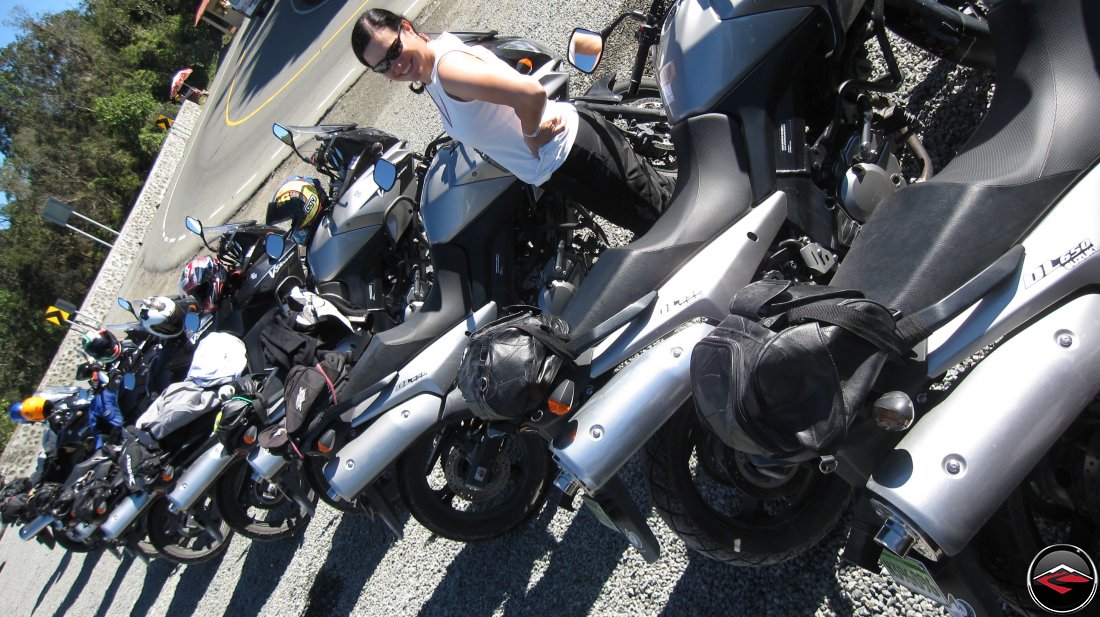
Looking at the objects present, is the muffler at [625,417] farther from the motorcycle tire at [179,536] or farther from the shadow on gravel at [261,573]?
the motorcycle tire at [179,536]

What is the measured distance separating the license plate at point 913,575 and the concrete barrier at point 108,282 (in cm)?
1225

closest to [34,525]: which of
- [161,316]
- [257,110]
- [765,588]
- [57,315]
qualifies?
[161,316]

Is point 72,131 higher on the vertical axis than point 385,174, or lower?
lower

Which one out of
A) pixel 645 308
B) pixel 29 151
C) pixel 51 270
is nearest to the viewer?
pixel 645 308

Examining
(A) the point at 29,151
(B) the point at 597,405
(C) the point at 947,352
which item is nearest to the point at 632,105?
(B) the point at 597,405

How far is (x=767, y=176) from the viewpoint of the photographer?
2.27 m

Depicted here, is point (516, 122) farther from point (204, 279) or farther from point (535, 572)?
point (204, 279)

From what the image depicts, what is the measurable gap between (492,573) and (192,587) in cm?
370

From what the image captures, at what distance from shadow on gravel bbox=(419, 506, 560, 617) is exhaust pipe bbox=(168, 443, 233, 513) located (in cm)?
175

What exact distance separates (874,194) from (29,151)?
33.3 metres

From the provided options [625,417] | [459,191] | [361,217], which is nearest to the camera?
[625,417]

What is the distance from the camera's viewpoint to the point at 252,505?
511 centimetres

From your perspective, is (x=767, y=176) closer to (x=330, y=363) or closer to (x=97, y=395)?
(x=330, y=363)

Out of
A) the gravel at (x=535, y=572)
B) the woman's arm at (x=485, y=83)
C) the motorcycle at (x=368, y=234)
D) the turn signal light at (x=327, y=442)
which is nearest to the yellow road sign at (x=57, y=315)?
the gravel at (x=535, y=572)
